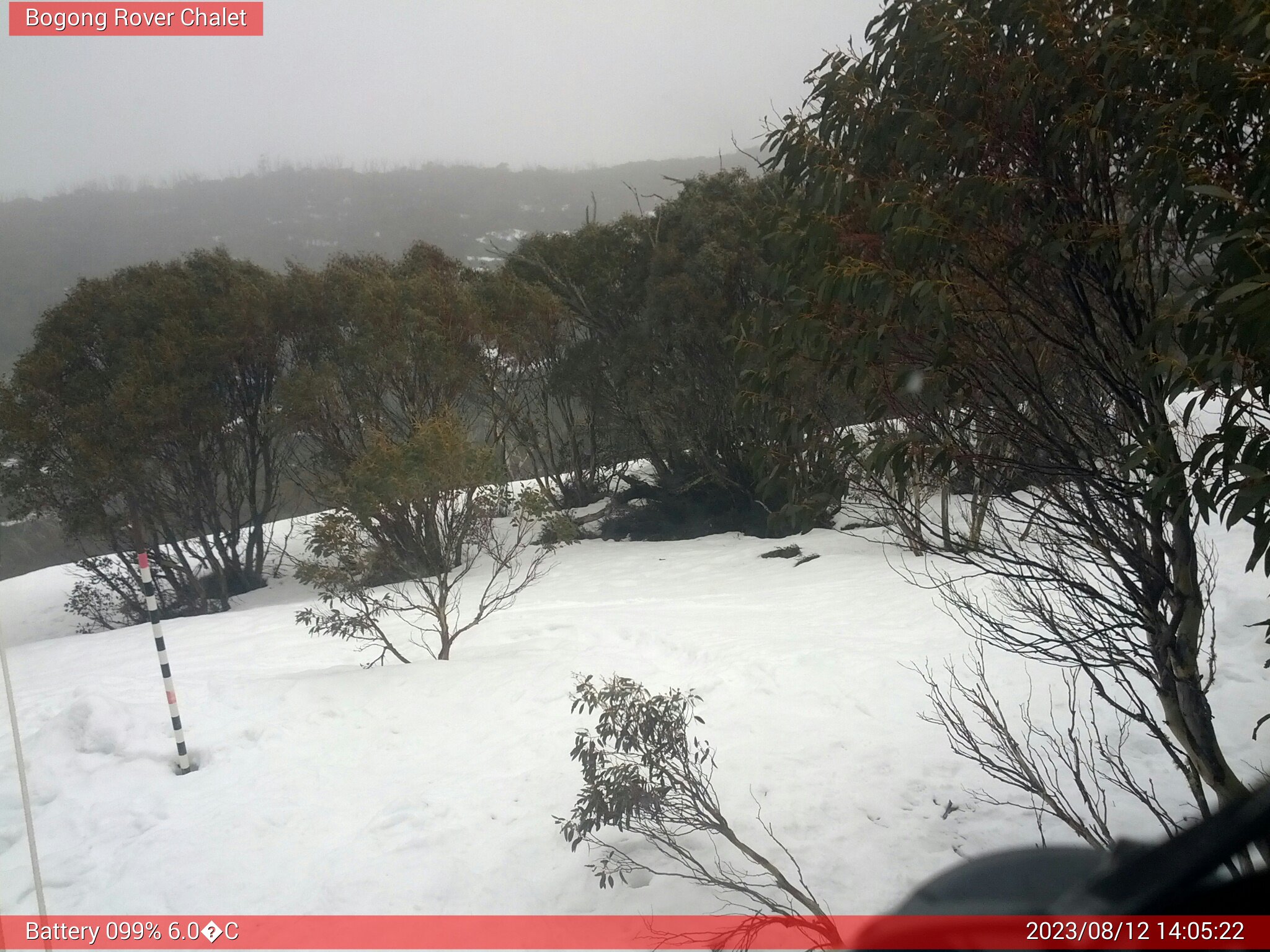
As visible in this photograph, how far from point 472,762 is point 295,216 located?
67.8 feet

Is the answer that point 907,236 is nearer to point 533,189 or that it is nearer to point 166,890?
point 166,890

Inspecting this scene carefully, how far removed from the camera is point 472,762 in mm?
4559

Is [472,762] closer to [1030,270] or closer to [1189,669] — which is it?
[1189,669]

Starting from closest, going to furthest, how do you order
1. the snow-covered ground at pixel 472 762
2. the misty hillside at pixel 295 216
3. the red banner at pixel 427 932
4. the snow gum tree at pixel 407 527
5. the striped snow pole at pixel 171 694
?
the red banner at pixel 427 932, the snow-covered ground at pixel 472 762, the striped snow pole at pixel 171 694, the snow gum tree at pixel 407 527, the misty hillside at pixel 295 216

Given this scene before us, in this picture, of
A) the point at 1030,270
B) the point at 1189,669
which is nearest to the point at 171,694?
the point at 1030,270

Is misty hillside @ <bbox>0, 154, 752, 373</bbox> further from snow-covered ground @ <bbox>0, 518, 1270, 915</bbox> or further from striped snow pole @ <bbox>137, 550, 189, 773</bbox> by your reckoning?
snow-covered ground @ <bbox>0, 518, 1270, 915</bbox>

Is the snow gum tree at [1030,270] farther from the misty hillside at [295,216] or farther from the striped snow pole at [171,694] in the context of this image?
the misty hillside at [295,216]

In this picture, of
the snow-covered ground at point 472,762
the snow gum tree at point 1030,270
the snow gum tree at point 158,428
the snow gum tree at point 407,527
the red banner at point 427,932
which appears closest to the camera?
the snow gum tree at point 1030,270

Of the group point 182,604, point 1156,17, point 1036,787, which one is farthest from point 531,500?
point 182,604

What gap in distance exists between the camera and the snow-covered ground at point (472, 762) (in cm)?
322

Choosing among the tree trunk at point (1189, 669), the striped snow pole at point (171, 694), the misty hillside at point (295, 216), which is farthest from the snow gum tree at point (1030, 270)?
the misty hillside at point (295, 216)

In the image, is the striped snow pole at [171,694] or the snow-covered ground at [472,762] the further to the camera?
the striped snow pole at [171,694]

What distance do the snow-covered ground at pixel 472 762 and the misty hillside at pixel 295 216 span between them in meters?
4.72

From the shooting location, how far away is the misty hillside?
1107 cm
